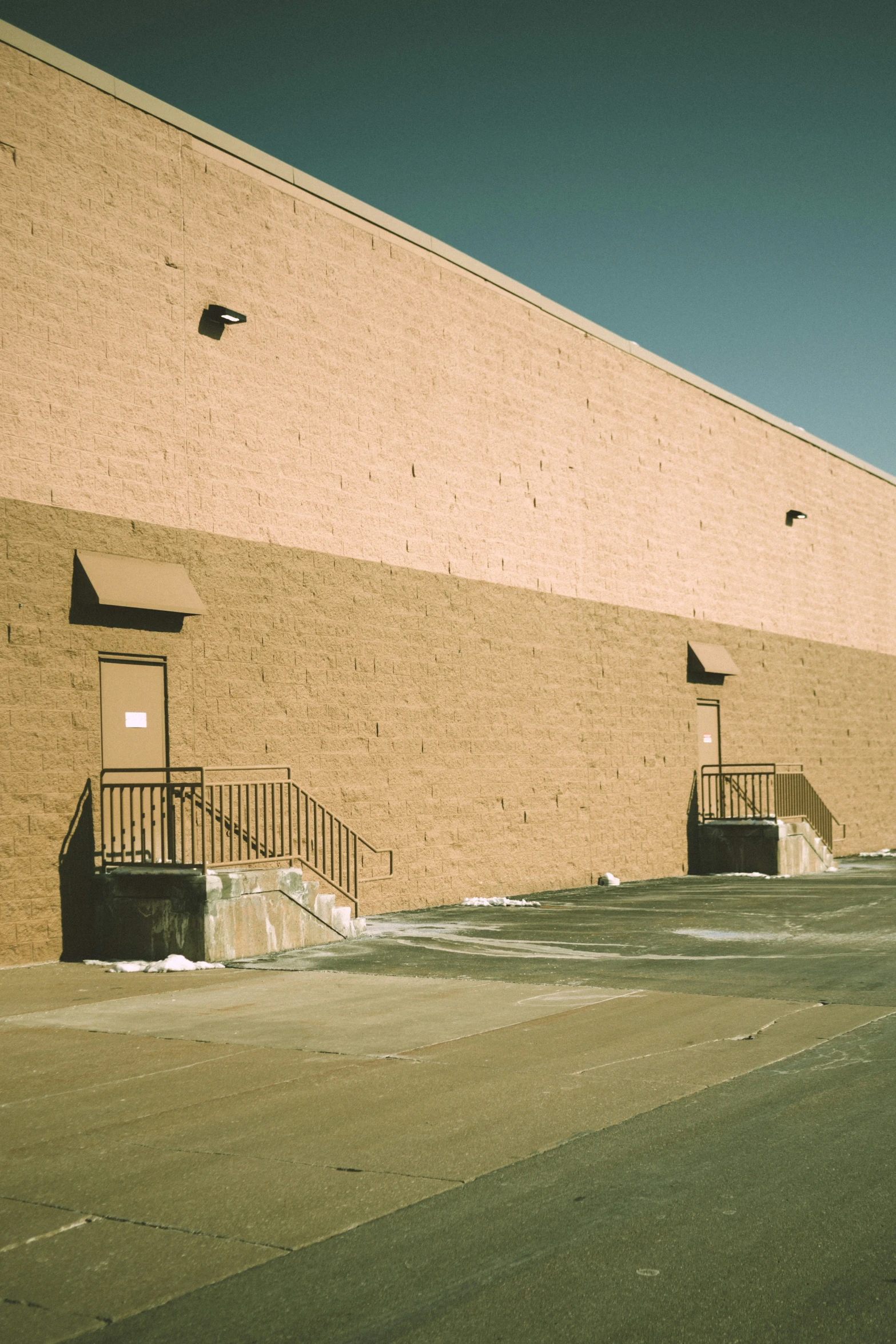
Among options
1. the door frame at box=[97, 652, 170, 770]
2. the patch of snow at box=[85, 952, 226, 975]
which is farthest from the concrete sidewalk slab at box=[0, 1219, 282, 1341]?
the door frame at box=[97, 652, 170, 770]

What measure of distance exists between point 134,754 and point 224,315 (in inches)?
216

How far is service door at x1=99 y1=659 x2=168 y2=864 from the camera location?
14.2 meters

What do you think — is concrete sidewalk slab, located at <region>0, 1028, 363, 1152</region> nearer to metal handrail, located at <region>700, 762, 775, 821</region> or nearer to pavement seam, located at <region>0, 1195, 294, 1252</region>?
pavement seam, located at <region>0, 1195, 294, 1252</region>

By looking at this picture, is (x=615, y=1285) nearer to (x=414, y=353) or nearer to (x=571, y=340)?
(x=414, y=353)

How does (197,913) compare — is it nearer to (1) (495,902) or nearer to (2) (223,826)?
(2) (223,826)

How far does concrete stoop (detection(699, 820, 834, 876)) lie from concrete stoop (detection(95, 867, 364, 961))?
1273 centimetres

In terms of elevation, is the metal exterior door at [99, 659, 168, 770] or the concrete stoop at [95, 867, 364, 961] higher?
the metal exterior door at [99, 659, 168, 770]

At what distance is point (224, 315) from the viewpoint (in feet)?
52.0

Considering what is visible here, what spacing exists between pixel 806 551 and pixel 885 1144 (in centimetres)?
2590

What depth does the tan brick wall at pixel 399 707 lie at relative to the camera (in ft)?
44.7

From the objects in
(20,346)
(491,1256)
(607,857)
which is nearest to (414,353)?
(20,346)

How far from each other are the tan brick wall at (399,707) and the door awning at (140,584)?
0.24 m

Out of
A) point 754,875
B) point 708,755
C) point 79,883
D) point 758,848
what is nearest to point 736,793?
point 708,755

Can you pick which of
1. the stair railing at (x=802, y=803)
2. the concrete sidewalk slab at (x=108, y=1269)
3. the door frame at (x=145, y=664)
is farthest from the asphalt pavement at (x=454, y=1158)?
the stair railing at (x=802, y=803)
